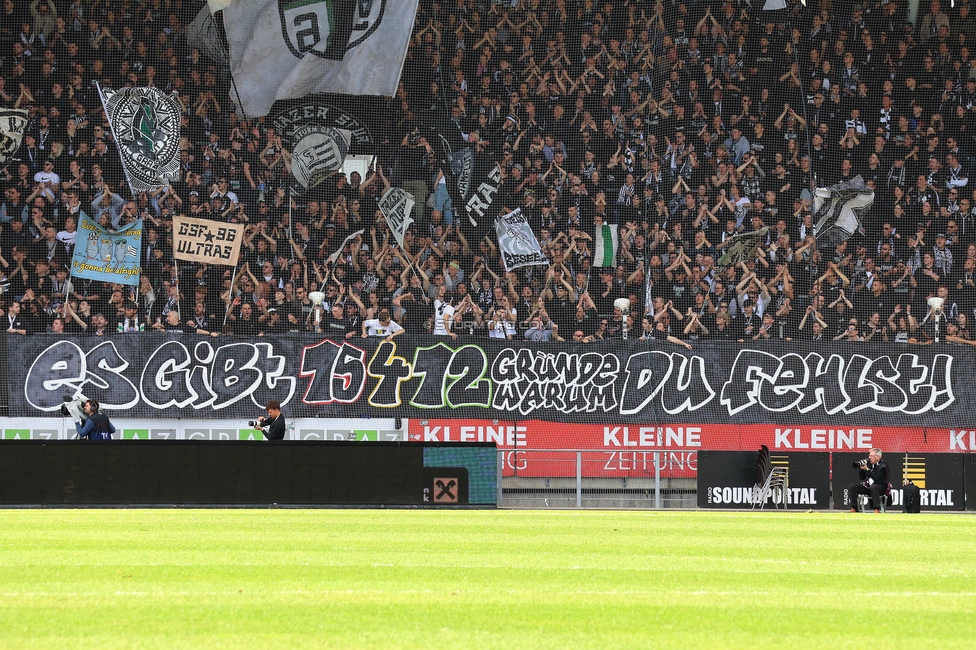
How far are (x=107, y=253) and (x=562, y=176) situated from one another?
29.6ft

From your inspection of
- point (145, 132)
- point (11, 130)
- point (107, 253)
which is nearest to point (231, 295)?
point (107, 253)

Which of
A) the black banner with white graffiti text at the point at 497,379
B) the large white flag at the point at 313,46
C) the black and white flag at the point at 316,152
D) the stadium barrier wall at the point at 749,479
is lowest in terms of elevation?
the stadium barrier wall at the point at 749,479

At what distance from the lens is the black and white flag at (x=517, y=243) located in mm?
23875

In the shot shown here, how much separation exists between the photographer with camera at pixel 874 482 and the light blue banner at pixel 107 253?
13388 millimetres

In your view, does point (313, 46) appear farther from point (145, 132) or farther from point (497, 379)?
point (497, 379)

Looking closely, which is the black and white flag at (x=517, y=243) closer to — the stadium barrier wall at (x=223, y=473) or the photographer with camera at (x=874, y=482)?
the stadium barrier wall at (x=223, y=473)

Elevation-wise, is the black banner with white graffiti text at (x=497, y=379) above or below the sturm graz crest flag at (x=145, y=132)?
below

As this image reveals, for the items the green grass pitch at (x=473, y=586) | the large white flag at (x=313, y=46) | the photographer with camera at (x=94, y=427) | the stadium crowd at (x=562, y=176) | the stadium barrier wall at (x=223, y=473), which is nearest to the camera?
the green grass pitch at (x=473, y=586)

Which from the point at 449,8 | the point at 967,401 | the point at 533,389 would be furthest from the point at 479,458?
the point at 449,8

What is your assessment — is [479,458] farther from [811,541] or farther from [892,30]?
[892,30]

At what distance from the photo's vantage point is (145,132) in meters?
24.3

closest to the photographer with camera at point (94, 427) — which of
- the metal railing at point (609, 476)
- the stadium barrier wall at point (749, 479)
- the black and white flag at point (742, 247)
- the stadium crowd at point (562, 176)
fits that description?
the stadium crowd at point (562, 176)

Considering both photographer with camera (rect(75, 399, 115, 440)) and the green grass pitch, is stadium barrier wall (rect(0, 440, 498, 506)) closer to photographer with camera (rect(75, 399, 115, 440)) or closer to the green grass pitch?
photographer with camera (rect(75, 399, 115, 440))

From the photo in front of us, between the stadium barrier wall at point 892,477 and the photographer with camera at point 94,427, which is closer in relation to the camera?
the photographer with camera at point 94,427
